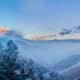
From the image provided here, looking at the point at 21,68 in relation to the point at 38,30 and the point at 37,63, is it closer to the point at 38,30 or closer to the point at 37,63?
the point at 37,63

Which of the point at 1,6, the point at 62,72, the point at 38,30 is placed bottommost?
the point at 62,72

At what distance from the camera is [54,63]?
→ 1.58m

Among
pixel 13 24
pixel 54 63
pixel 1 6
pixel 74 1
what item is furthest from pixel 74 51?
pixel 1 6

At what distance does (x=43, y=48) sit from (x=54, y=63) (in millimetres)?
147

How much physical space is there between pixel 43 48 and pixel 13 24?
0.32 m

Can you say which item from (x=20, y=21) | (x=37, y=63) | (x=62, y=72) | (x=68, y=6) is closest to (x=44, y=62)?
(x=37, y=63)

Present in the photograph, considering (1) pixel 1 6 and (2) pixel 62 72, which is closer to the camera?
(2) pixel 62 72

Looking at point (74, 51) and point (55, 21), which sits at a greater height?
point (55, 21)

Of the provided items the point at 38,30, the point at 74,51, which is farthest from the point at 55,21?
the point at 74,51

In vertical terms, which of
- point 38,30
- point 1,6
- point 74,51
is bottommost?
point 74,51

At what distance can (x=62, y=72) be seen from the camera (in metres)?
1.56

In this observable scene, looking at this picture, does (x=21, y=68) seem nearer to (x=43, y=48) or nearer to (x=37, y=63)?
(x=37, y=63)

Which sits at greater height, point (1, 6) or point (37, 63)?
point (1, 6)

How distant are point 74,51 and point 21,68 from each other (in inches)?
17.3
